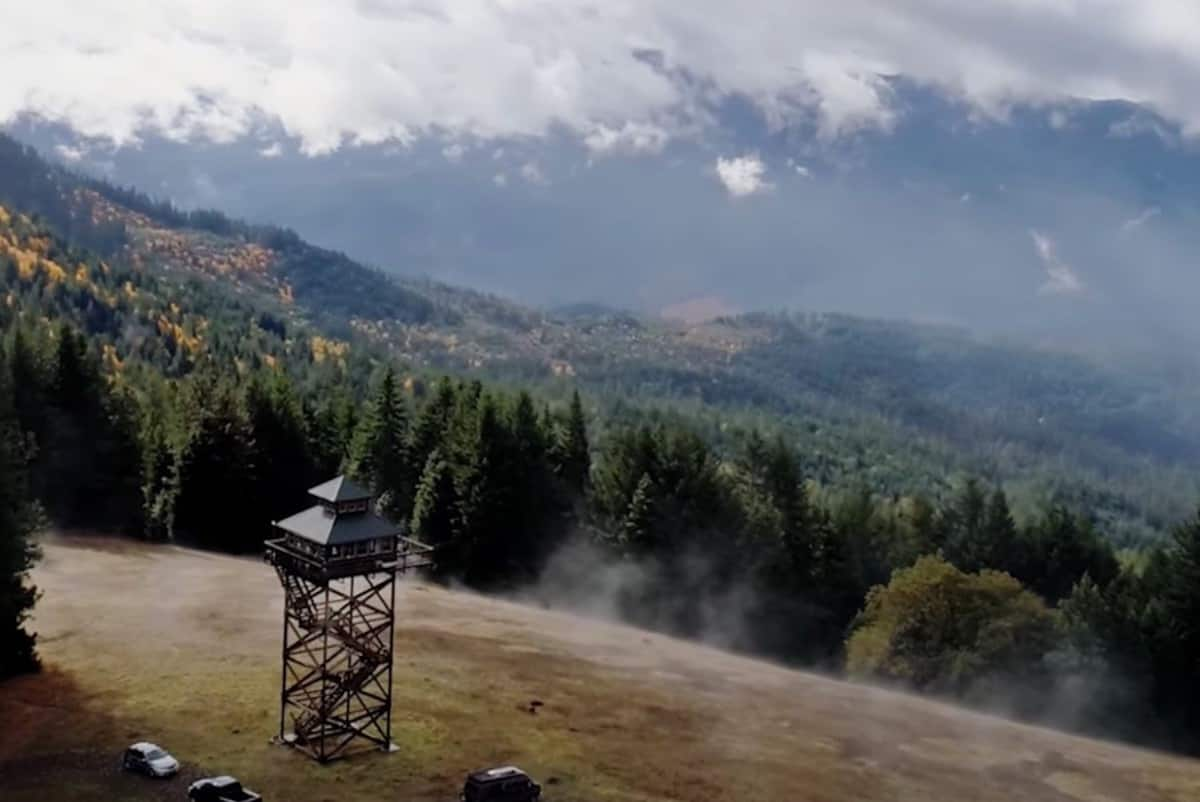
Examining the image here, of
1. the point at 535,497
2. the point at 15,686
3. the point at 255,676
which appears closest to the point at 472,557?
the point at 535,497

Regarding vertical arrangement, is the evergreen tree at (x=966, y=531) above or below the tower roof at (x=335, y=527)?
above

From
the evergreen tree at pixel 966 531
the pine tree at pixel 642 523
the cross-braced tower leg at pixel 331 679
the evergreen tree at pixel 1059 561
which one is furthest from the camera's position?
the evergreen tree at pixel 966 531

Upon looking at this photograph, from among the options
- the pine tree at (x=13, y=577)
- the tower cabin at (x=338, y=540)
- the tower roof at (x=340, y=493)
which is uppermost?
the tower roof at (x=340, y=493)

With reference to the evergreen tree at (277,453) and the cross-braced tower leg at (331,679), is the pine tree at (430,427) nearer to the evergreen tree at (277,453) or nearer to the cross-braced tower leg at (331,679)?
the evergreen tree at (277,453)

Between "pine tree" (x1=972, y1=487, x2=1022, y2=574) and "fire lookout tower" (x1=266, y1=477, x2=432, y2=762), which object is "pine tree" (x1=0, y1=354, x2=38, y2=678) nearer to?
"fire lookout tower" (x1=266, y1=477, x2=432, y2=762)

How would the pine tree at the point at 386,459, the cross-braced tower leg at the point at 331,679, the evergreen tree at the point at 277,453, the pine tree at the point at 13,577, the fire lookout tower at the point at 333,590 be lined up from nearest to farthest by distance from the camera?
1. the fire lookout tower at the point at 333,590
2. the cross-braced tower leg at the point at 331,679
3. the pine tree at the point at 13,577
4. the evergreen tree at the point at 277,453
5. the pine tree at the point at 386,459

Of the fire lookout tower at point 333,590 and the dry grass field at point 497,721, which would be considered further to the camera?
the fire lookout tower at point 333,590

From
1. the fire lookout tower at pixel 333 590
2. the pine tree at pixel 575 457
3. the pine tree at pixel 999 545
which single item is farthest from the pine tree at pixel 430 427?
the fire lookout tower at pixel 333 590

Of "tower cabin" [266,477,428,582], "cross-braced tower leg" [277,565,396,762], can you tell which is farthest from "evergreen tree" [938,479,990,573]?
"tower cabin" [266,477,428,582]

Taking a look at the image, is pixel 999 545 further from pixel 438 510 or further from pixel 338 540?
pixel 338 540
